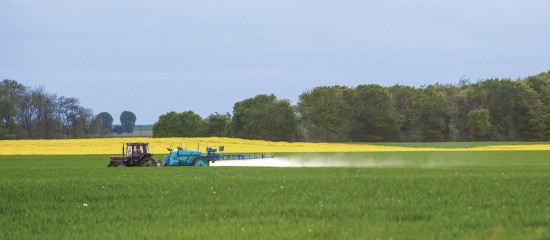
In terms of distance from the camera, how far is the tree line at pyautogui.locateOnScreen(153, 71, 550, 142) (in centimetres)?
11344

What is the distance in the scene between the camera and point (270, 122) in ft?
365

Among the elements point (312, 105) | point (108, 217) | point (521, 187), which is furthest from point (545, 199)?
point (312, 105)

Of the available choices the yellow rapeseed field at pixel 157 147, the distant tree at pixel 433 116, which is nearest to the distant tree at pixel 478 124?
the distant tree at pixel 433 116

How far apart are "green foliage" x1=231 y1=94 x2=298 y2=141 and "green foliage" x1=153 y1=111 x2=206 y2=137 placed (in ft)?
31.4

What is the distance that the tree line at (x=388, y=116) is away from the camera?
11344 cm

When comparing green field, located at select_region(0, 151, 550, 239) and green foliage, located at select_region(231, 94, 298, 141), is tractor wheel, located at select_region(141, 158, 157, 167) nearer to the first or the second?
green field, located at select_region(0, 151, 550, 239)

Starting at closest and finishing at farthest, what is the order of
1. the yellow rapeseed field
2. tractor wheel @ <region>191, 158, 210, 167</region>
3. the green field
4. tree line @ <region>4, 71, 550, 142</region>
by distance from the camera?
1. the green field
2. tractor wheel @ <region>191, 158, 210, 167</region>
3. the yellow rapeseed field
4. tree line @ <region>4, 71, 550, 142</region>

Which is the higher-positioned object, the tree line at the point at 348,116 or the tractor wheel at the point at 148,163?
the tree line at the point at 348,116

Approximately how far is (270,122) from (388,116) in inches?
757

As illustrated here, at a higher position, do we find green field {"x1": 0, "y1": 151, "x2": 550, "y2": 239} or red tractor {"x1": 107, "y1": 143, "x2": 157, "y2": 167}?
red tractor {"x1": 107, "y1": 143, "x2": 157, "y2": 167}

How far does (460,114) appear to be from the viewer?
127 m

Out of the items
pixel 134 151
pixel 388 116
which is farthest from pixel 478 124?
pixel 134 151

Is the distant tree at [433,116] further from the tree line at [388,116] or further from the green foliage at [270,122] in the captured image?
the green foliage at [270,122]

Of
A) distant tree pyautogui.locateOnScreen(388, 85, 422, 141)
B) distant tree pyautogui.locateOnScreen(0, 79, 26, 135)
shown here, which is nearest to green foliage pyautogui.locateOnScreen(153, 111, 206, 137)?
distant tree pyautogui.locateOnScreen(0, 79, 26, 135)
